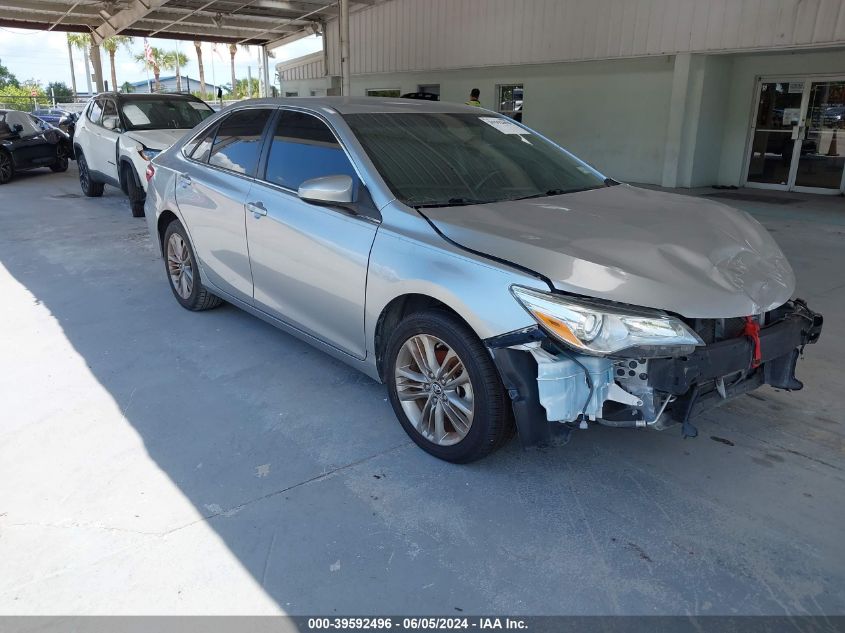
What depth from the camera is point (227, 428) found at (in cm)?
359

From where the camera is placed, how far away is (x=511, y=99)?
17.2 meters

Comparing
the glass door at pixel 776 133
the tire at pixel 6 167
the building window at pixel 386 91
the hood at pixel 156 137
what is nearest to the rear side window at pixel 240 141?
the hood at pixel 156 137

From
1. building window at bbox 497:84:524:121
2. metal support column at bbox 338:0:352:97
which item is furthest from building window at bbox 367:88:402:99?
metal support column at bbox 338:0:352:97

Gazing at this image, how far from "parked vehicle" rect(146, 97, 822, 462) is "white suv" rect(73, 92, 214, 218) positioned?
5.41 meters

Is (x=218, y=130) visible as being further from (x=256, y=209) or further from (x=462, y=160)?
(x=462, y=160)

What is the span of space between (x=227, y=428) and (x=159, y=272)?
12.6ft

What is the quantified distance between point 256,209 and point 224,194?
0.49 metres

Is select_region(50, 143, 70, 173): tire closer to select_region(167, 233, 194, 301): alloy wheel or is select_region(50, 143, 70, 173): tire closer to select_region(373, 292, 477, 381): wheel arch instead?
select_region(167, 233, 194, 301): alloy wheel

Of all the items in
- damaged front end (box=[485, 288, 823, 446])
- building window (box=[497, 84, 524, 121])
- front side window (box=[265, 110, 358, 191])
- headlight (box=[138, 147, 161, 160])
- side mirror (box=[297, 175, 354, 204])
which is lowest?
damaged front end (box=[485, 288, 823, 446])

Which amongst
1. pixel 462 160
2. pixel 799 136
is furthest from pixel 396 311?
pixel 799 136

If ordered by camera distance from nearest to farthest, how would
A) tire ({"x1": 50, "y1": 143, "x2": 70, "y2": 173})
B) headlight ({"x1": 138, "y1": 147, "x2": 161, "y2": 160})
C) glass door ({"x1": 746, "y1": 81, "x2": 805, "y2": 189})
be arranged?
headlight ({"x1": 138, "y1": 147, "x2": 161, "y2": 160}), glass door ({"x1": 746, "y1": 81, "x2": 805, "y2": 189}), tire ({"x1": 50, "y1": 143, "x2": 70, "y2": 173})

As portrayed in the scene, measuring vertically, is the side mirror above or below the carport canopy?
below

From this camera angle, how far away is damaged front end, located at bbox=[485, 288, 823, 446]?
2619mm

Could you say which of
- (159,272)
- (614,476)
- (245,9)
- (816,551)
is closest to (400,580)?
(614,476)
